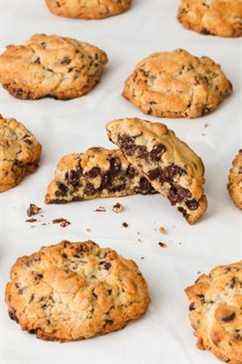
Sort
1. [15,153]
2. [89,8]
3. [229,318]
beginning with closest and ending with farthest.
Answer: [229,318] → [15,153] → [89,8]

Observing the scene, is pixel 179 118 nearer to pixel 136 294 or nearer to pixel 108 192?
pixel 108 192

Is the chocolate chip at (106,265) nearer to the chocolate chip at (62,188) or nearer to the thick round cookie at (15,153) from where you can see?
the chocolate chip at (62,188)

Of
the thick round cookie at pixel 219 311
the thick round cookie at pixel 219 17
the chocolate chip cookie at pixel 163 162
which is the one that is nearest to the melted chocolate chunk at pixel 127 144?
the chocolate chip cookie at pixel 163 162

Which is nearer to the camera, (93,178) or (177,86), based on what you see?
(93,178)

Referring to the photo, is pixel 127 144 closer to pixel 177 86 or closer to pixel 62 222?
pixel 62 222

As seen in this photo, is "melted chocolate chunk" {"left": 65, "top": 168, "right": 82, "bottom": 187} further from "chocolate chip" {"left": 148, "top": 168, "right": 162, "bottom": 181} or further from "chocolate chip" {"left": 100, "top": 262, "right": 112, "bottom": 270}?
"chocolate chip" {"left": 100, "top": 262, "right": 112, "bottom": 270}

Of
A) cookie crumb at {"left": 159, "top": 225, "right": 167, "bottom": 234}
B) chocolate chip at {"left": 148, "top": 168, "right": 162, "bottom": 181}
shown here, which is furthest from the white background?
chocolate chip at {"left": 148, "top": 168, "right": 162, "bottom": 181}

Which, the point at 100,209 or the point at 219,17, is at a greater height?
the point at 219,17

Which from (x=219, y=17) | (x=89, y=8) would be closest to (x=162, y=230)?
(x=219, y=17)
